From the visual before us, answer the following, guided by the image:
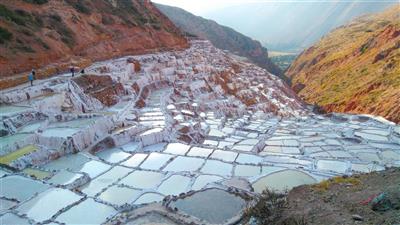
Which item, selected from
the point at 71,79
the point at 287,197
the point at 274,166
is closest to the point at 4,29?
the point at 71,79

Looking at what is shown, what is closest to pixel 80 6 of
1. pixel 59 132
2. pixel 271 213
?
pixel 59 132

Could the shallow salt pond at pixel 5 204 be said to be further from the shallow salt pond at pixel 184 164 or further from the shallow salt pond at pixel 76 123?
the shallow salt pond at pixel 76 123

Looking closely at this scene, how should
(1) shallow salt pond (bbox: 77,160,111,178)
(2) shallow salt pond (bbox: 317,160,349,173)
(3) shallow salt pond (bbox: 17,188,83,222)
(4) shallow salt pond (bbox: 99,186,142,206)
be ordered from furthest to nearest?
1. (2) shallow salt pond (bbox: 317,160,349,173)
2. (1) shallow salt pond (bbox: 77,160,111,178)
3. (4) shallow salt pond (bbox: 99,186,142,206)
4. (3) shallow salt pond (bbox: 17,188,83,222)

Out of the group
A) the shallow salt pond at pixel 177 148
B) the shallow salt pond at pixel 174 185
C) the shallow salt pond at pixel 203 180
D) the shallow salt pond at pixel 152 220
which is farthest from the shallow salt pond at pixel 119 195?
the shallow salt pond at pixel 177 148

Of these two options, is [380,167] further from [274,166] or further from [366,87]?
[366,87]

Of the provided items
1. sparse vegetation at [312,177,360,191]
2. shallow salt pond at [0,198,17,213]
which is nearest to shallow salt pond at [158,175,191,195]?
sparse vegetation at [312,177,360,191]

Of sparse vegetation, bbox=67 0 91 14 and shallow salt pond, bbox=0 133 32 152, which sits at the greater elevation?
sparse vegetation, bbox=67 0 91 14

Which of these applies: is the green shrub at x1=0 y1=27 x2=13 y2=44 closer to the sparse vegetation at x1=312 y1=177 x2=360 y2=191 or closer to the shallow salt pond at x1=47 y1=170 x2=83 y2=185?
the shallow salt pond at x1=47 y1=170 x2=83 y2=185
